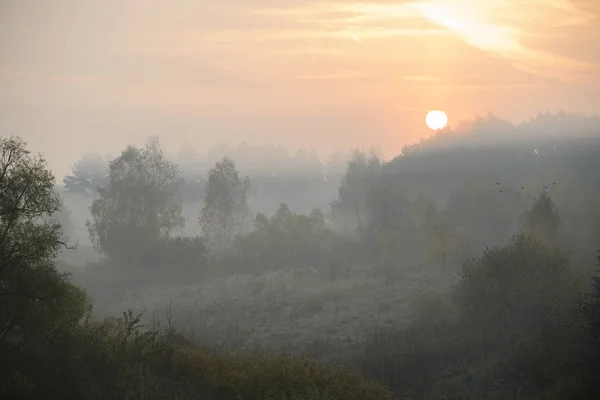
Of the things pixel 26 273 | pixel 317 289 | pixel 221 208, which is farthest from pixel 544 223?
pixel 26 273

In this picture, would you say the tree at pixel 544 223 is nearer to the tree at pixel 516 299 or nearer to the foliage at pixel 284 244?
the tree at pixel 516 299

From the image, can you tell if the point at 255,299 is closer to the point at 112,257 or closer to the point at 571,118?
the point at 112,257

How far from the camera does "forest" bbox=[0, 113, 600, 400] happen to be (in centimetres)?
2759

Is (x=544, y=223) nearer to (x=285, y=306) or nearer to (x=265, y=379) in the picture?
(x=285, y=306)

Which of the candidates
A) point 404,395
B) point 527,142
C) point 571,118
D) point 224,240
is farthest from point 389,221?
point 571,118

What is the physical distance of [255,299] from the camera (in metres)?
61.7

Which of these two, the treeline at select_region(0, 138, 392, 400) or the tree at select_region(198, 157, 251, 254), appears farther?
the tree at select_region(198, 157, 251, 254)

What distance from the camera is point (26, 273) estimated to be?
1072 inches

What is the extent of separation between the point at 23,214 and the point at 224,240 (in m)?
64.7

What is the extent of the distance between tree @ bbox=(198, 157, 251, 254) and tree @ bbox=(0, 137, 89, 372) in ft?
196

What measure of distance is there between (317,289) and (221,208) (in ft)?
105

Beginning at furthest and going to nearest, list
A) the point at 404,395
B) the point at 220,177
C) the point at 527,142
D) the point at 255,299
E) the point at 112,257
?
the point at 527,142 → the point at 220,177 → the point at 112,257 → the point at 255,299 → the point at 404,395

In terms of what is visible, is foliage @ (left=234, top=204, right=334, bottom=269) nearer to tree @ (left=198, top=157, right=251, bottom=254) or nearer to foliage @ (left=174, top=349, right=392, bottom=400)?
tree @ (left=198, top=157, right=251, bottom=254)

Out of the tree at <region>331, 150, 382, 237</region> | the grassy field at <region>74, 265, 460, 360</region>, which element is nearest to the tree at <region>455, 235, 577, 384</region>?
the grassy field at <region>74, 265, 460, 360</region>
